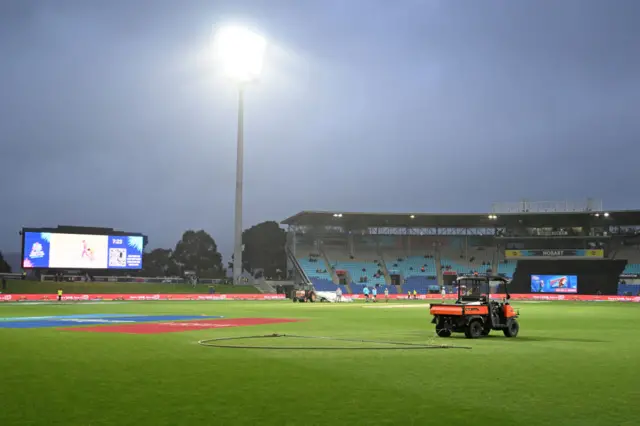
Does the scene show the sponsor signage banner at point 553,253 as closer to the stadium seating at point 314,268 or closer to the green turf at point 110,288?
the stadium seating at point 314,268

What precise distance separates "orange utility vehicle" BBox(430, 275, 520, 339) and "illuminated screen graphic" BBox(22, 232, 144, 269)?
6193 cm

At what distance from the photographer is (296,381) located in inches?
474

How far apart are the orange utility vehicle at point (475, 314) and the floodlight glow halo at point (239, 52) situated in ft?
165

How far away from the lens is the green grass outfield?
352 inches

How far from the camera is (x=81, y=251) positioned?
77500mm

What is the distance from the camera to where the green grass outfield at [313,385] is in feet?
29.3

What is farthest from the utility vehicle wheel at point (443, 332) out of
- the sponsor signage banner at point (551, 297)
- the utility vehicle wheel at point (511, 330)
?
the sponsor signage banner at point (551, 297)

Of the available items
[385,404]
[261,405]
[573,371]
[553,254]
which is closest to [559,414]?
[385,404]

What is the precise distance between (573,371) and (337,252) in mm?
93568

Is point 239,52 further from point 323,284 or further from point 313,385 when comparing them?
point 313,385

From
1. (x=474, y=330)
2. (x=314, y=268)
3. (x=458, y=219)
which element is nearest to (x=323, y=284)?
(x=314, y=268)

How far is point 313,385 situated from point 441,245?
10005 cm

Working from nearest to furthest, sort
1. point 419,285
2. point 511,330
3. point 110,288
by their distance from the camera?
point 511,330 → point 110,288 → point 419,285

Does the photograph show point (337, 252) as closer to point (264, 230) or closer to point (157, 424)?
point (264, 230)
